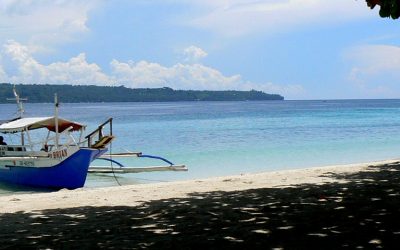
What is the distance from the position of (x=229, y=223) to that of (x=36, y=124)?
41.8 feet

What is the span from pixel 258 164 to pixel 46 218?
1982 centimetres

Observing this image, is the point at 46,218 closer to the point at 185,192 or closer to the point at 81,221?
the point at 81,221

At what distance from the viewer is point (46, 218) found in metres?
8.96

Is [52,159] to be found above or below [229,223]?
below

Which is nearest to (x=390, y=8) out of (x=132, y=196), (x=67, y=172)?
(x=132, y=196)

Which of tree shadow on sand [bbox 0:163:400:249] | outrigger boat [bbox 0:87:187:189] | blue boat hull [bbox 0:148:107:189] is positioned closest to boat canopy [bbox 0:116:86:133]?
outrigger boat [bbox 0:87:187:189]

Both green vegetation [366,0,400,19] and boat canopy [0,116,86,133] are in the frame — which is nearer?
green vegetation [366,0,400,19]

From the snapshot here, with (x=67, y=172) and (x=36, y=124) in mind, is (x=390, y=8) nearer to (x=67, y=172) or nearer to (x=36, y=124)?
(x=67, y=172)

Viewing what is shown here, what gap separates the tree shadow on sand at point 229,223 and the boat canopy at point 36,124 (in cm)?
937

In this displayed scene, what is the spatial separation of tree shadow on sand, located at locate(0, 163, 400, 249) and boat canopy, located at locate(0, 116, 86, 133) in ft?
30.7

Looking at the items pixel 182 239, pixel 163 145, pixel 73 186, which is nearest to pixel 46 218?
pixel 182 239

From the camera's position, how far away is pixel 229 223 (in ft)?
26.1

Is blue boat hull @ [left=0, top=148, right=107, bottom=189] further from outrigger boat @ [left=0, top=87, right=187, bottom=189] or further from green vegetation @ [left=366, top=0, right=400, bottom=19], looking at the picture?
green vegetation @ [left=366, top=0, right=400, bottom=19]

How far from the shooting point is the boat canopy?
18.8 m
